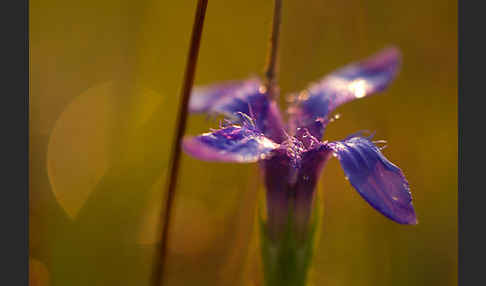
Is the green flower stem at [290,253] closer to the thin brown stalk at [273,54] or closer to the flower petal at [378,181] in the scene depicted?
the flower petal at [378,181]

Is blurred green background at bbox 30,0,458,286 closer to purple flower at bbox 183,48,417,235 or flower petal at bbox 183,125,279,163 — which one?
purple flower at bbox 183,48,417,235

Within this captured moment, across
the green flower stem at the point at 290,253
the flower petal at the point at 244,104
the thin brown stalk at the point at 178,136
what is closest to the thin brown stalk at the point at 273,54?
the flower petal at the point at 244,104

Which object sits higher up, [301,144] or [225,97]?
[225,97]

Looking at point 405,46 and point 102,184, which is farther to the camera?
point 405,46

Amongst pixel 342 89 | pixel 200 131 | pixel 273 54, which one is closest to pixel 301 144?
pixel 273 54

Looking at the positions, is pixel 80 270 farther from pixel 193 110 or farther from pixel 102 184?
pixel 193 110

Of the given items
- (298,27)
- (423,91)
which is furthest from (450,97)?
(298,27)

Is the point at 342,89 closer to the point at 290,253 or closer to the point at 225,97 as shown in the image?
the point at 225,97

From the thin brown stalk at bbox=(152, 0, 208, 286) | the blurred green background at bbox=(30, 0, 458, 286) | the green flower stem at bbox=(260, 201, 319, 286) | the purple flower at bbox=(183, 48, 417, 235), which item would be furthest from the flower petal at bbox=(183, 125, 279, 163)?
the blurred green background at bbox=(30, 0, 458, 286)
